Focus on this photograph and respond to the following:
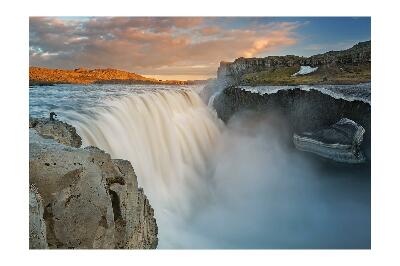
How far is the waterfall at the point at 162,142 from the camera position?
6469 millimetres

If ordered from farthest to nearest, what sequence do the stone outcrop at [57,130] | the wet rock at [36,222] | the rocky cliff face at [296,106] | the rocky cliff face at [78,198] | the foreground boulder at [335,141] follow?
the rocky cliff face at [296,106], the foreground boulder at [335,141], the stone outcrop at [57,130], the rocky cliff face at [78,198], the wet rock at [36,222]

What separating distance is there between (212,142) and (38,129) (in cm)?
336

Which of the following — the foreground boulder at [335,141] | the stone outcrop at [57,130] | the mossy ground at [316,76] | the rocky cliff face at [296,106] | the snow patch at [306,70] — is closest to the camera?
the stone outcrop at [57,130]

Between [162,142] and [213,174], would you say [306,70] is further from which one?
[162,142]

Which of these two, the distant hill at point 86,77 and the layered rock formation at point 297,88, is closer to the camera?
the distant hill at point 86,77

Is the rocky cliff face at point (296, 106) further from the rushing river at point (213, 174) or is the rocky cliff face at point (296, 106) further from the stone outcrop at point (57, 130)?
the stone outcrop at point (57, 130)

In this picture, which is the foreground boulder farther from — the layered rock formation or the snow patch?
the snow patch

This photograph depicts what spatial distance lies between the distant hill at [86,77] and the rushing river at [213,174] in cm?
13

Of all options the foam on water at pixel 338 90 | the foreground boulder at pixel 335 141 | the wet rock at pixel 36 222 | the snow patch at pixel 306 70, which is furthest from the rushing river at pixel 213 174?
the wet rock at pixel 36 222
